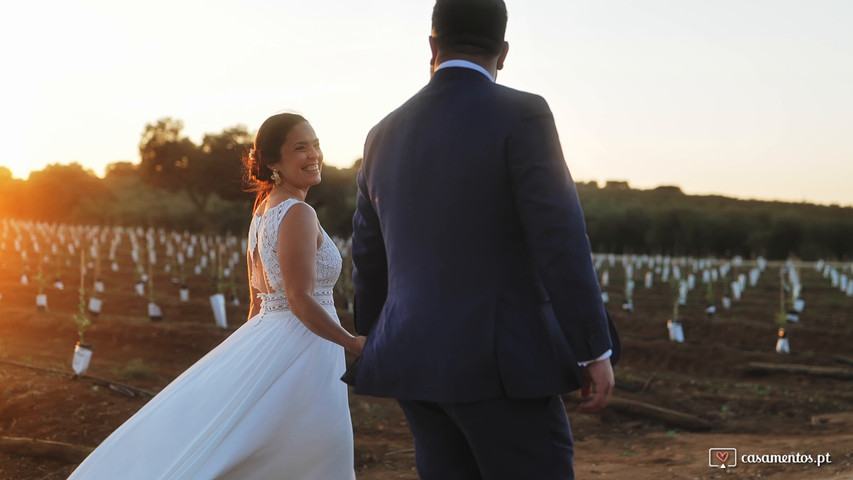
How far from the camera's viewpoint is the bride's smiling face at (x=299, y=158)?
12.2 ft

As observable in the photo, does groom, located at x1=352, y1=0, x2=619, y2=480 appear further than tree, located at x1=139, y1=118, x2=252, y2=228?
No

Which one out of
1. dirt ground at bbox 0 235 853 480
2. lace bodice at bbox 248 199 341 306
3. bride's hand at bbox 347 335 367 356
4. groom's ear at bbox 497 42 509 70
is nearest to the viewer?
groom's ear at bbox 497 42 509 70

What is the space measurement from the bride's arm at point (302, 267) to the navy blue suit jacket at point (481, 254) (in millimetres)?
1017

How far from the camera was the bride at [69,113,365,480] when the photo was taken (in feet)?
11.2

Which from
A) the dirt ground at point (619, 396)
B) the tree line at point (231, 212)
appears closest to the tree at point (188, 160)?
the tree line at point (231, 212)

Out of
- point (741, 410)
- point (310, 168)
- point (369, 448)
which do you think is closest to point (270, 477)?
point (310, 168)

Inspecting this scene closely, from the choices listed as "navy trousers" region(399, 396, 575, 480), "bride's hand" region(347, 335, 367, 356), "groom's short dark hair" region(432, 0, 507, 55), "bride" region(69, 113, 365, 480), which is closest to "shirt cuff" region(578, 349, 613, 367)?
"navy trousers" region(399, 396, 575, 480)

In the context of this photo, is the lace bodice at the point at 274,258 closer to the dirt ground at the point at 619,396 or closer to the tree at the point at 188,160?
the dirt ground at the point at 619,396

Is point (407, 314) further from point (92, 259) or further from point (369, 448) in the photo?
point (92, 259)

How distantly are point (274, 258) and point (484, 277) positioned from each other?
1.69 m

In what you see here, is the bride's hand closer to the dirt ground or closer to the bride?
the bride

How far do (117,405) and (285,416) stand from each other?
201 inches

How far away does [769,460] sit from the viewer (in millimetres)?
6809

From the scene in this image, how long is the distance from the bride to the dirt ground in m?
2.79
